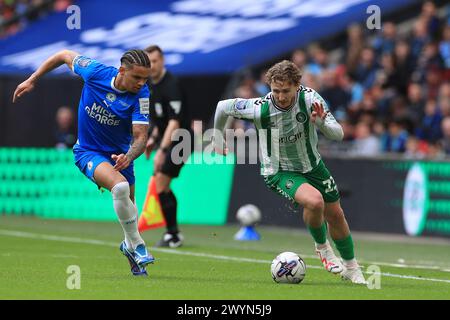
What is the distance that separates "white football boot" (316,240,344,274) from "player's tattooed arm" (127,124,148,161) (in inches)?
73.9

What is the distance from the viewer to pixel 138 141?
1066 centimetres

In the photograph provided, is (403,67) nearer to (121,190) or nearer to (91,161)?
(91,161)

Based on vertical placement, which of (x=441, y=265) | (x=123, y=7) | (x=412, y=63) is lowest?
(x=441, y=265)

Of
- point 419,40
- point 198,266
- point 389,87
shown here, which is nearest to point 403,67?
point 389,87

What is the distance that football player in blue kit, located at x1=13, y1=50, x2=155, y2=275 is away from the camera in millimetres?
10648

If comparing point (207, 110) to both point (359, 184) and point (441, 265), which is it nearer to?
point (359, 184)

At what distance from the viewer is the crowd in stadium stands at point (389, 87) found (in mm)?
18703

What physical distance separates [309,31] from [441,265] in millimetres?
11104

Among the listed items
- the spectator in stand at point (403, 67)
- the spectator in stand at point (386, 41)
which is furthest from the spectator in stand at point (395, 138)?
the spectator in stand at point (386, 41)

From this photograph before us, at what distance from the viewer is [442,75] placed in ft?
65.4

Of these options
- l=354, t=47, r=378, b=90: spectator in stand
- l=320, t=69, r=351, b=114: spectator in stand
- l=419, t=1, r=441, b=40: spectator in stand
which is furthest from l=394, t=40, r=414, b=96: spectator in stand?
l=320, t=69, r=351, b=114: spectator in stand

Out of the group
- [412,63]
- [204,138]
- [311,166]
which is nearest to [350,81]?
[412,63]

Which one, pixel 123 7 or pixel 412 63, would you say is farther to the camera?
pixel 123 7

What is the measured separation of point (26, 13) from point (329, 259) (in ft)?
59.7
